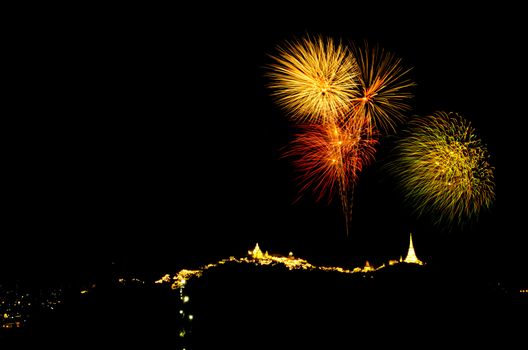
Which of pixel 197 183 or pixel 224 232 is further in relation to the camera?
pixel 197 183

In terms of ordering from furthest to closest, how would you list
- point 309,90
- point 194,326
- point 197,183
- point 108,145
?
point 197,183 < point 108,145 < point 309,90 < point 194,326

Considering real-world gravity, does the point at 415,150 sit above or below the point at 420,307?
above

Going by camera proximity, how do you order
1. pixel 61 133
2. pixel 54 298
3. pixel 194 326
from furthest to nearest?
pixel 61 133 < pixel 54 298 < pixel 194 326

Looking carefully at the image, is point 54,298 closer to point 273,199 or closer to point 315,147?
point 315,147

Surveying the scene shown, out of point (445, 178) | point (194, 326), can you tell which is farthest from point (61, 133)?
point (445, 178)

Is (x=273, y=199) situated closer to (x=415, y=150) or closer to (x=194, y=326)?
(x=415, y=150)

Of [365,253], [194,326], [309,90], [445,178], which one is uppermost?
[309,90]

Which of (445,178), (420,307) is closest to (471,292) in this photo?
(420,307)

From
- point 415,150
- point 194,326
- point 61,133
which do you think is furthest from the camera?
point 61,133

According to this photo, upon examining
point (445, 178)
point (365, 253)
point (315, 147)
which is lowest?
point (365, 253)
